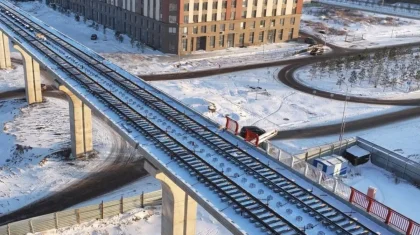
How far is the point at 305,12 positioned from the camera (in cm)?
11944

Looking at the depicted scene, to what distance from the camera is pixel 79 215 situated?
2884cm

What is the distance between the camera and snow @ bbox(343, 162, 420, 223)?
32.3 metres

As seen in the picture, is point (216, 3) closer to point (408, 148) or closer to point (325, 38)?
point (325, 38)

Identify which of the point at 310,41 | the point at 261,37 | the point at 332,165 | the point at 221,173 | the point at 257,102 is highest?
the point at 221,173

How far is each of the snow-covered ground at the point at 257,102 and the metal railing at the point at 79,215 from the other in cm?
1673

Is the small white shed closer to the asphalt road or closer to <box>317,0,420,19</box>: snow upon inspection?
the asphalt road

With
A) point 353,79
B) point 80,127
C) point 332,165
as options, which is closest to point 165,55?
point 353,79

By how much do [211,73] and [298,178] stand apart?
4309 cm

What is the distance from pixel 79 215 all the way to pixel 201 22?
49.9 meters

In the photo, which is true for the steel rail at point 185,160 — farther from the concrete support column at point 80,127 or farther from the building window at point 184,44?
the building window at point 184,44

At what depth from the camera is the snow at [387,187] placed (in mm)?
32312

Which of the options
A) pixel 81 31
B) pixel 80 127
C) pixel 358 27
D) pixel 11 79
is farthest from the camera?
pixel 358 27

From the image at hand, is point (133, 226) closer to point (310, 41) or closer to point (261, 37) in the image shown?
point (261, 37)

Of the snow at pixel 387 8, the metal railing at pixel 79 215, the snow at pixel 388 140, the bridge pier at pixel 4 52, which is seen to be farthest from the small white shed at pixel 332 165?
the snow at pixel 387 8
